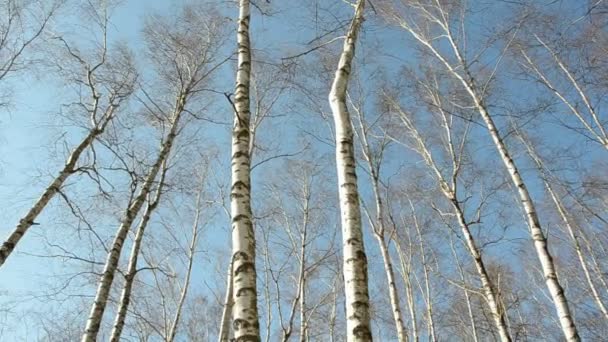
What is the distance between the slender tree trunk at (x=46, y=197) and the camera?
5.32 m

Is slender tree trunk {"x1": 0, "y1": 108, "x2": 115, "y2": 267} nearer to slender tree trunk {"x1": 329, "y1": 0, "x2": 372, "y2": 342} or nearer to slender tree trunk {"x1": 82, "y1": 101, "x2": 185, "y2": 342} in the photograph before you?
slender tree trunk {"x1": 82, "y1": 101, "x2": 185, "y2": 342}

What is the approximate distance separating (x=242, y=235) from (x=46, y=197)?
416 cm

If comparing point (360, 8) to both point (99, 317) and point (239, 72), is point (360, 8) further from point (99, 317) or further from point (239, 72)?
point (99, 317)

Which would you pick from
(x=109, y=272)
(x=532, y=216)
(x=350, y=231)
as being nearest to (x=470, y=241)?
(x=532, y=216)

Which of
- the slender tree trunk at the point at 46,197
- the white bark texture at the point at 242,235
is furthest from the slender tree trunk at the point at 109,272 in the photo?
the white bark texture at the point at 242,235

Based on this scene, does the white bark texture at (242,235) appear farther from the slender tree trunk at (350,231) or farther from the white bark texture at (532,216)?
the white bark texture at (532,216)

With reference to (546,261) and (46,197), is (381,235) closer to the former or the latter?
(546,261)

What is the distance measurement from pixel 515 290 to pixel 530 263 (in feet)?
3.98

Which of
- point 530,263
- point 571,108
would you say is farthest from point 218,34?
point 530,263

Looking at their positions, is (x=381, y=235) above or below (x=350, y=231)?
above

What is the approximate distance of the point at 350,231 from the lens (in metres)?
3.34

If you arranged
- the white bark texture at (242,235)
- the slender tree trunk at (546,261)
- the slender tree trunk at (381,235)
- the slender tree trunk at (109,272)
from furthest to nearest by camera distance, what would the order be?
the slender tree trunk at (381,235)
the slender tree trunk at (109,272)
the slender tree trunk at (546,261)
the white bark texture at (242,235)

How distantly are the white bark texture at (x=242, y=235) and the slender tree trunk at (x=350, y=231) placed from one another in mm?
670

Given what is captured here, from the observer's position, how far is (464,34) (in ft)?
27.7
